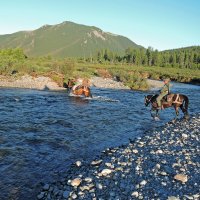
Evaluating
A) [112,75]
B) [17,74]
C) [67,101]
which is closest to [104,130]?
[67,101]

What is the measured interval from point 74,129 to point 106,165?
24.2 feet

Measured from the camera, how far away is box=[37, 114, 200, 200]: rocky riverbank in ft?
32.6

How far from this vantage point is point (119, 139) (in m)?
18.1

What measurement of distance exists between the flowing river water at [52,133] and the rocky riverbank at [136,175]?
37.8 inches

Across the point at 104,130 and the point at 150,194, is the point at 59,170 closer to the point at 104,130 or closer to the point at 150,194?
the point at 150,194

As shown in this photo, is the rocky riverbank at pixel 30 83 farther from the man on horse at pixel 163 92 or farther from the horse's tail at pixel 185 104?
the horse's tail at pixel 185 104

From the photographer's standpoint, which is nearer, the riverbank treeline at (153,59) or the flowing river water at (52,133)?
the flowing river water at (52,133)

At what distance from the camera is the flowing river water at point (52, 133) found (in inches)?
473

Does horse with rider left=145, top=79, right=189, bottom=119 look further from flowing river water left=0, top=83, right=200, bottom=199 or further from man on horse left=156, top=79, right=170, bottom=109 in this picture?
flowing river water left=0, top=83, right=200, bottom=199

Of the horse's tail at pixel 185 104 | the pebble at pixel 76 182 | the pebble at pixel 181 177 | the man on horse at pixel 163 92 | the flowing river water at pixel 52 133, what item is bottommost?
the flowing river water at pixel 52 133

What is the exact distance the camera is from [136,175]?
37.4 feet

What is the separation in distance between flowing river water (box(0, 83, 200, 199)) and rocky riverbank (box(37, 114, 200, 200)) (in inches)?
37.8

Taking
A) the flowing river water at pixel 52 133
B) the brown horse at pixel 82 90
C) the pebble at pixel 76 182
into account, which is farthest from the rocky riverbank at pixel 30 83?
the pebble at pixel 76 182

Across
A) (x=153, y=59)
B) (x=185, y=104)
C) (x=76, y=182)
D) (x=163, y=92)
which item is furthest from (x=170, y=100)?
(x=153, y=59)
